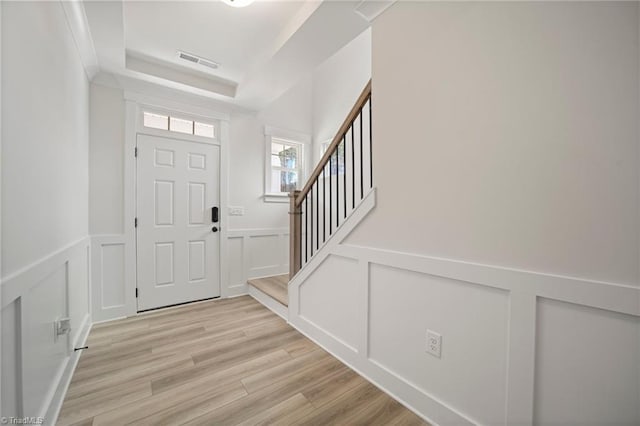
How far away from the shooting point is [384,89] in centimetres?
166

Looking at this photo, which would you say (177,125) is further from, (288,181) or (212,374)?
(212,374)

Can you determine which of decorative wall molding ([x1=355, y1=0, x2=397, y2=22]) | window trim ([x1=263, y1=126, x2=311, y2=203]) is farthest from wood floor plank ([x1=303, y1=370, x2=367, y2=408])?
decorative wall molding ([x1=355, y1=0, x2=397, y2=22])

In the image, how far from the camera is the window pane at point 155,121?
287cm

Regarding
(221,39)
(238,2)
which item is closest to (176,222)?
(221,39)

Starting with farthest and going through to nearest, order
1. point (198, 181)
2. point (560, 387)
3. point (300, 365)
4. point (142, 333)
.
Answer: point (198, 181)
point (142, 333)
point (300, 365)
point (560, 387)

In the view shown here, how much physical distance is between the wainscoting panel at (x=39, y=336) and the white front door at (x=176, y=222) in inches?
34.8

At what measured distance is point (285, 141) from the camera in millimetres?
3936

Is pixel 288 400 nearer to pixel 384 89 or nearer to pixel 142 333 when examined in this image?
pixel 142 333

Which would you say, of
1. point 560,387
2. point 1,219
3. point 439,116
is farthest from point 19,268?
point 560,387

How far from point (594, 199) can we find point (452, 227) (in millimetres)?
514

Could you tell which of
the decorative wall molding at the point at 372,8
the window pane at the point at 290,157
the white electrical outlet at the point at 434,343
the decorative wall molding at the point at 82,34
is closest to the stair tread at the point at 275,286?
the white electrical outlet at the point at 434,343

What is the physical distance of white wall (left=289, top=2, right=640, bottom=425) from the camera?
2.90 feet

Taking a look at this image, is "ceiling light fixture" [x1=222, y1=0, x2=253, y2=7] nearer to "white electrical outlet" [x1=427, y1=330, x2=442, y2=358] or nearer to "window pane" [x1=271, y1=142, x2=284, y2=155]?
"window pane" [x1=271, y1=142, x2=284, y2=155]

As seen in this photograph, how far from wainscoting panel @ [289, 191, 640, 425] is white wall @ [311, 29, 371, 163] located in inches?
99.1
